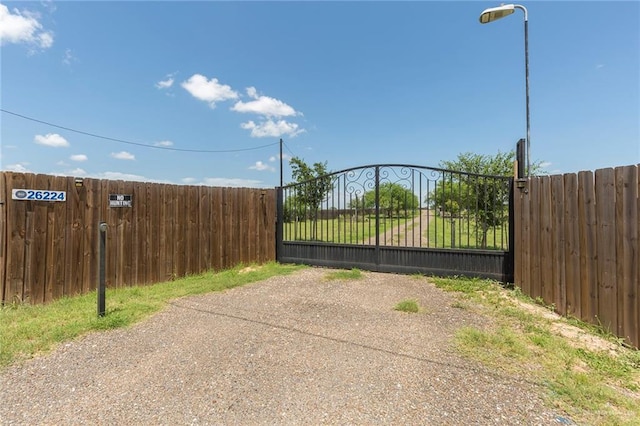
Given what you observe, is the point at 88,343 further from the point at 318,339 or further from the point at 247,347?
the point at 318,339

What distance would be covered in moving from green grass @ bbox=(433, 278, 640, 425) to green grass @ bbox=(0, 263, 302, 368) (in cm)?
391

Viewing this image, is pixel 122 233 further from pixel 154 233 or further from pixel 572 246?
pixel 572 246

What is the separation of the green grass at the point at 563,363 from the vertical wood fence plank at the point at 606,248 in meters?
0.23

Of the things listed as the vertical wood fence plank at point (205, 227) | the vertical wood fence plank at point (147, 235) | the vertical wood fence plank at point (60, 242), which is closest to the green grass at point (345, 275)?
the vertical wood fence plank at point (205, 227)

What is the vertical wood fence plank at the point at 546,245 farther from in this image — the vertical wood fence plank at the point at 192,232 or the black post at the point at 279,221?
the vertical wood fence plank at the point at 192,232

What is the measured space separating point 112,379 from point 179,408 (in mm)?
803

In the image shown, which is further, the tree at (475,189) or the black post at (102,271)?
the tree at (475,189)

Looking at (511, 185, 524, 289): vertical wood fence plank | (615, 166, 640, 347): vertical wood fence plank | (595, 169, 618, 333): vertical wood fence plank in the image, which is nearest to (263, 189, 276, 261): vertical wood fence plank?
(511, 185, 524, 289): vertical wood fence plank

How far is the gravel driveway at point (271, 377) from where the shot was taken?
2049 mm

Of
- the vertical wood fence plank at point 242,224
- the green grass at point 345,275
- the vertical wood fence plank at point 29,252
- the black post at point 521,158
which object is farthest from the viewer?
the vertical wood fence plank at point 242,224

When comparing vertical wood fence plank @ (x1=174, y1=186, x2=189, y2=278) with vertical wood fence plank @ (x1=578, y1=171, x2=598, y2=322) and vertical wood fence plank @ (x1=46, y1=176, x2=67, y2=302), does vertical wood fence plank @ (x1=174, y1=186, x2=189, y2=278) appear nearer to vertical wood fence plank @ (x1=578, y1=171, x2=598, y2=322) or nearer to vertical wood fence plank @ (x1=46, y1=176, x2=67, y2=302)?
vertical wood fence plank @ (x1=46, y1=176, x2=67, y2=302)

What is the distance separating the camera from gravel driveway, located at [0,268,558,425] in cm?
205

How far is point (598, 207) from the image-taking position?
10.8 feet

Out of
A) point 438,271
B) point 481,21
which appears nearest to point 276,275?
point 438,271
